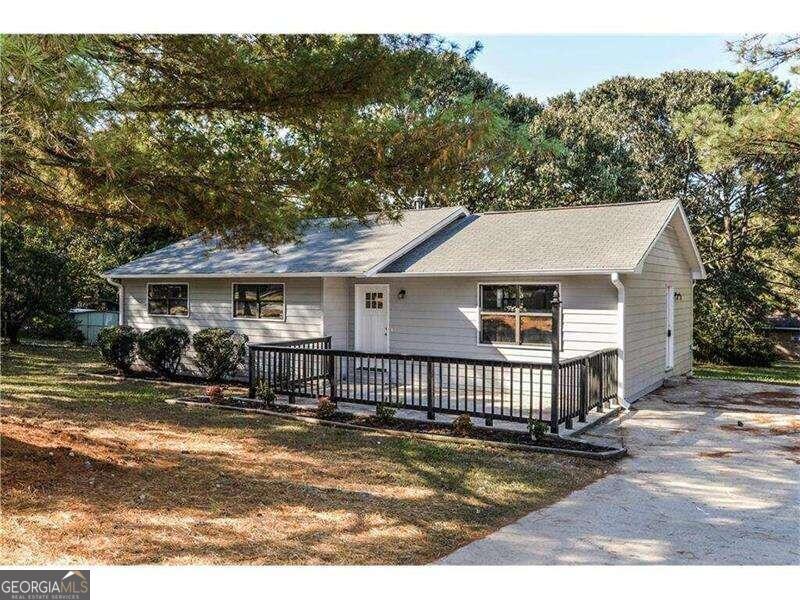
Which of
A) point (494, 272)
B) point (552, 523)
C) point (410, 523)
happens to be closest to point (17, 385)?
point (494, 272)

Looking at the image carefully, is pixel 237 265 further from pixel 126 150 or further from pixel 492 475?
pixel 492 475

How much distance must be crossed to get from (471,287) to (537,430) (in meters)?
4.21

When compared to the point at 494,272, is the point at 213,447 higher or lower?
lower

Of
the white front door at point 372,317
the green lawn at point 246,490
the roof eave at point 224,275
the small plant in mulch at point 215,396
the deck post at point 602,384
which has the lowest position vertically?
the green lawn at point 246,490

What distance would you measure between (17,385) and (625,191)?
16.2m

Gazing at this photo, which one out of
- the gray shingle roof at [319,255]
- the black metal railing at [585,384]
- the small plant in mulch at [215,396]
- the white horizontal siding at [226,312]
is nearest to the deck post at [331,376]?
the small plant in mulch at [215,396]

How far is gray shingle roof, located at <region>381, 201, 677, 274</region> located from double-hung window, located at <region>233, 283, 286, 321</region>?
2497mm

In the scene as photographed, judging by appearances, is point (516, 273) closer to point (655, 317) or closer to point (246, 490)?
point (655, 317)

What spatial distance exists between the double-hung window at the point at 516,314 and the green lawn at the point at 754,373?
214 inches

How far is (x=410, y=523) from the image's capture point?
4379 millimetres

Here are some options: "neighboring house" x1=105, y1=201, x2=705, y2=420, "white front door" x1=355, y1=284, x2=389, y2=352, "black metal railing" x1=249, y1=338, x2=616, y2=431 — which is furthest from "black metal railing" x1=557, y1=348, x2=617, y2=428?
"white front door" x1=355, y1=284, x2=389, y2=352

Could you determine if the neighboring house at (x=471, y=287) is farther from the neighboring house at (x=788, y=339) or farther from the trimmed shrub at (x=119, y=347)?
the neighboring house at (x=788, y=339)

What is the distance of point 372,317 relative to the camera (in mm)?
11852

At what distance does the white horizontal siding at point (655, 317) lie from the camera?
380 inches
